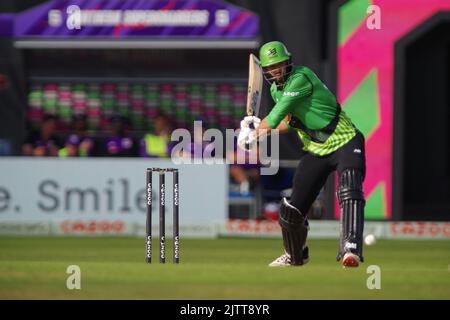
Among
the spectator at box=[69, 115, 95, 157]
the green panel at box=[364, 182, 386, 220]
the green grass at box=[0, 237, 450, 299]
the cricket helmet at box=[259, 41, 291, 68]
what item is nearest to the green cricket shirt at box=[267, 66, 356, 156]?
the cricket helmet at box=[259, 41, 291, 68]

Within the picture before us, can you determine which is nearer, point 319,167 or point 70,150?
point 319,167

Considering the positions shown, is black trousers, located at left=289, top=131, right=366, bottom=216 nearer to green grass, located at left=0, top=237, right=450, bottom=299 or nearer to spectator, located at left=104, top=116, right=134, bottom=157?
green grass, located at left=0, top=237, right=450, bottom=299

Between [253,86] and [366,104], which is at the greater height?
[253,86]

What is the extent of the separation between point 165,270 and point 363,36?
800 cm

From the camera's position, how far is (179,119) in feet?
56.4

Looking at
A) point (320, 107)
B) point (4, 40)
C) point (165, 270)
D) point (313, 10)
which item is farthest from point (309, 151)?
point (4, 40)

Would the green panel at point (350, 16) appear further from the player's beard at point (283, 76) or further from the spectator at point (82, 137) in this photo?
the player's beard at point (283, 76)

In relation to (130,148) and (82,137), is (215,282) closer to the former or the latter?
(130,148)

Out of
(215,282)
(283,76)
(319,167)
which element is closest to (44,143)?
(283,76)

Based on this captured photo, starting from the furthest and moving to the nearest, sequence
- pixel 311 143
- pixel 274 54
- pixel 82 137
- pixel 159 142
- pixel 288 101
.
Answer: pixel 82 137 → pixel 159 142 → pixel 311 143 → pixel 274 54 → pixel 288 101

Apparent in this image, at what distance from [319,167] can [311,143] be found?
0.19 m

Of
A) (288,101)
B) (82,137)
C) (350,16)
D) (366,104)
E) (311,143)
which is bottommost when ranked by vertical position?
(82,137)

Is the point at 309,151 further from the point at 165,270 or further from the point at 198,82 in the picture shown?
the point at 198,82

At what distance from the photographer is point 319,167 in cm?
884
